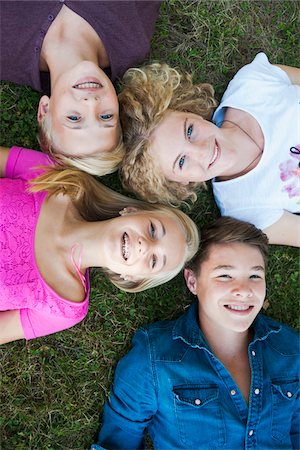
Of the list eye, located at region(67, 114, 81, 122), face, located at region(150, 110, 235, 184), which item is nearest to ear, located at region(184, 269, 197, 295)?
face, located at region(150, 110, 235, 184)

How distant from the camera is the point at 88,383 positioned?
4.14 meters

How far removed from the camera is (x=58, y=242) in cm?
348

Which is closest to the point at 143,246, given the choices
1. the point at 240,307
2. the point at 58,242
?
the point at 58,242

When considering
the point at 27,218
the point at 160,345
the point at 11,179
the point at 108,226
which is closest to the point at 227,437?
the point at 160,345

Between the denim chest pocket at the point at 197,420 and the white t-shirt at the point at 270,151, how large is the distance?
1.33 m

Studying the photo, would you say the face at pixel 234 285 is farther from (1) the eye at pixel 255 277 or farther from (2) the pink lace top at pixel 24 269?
(2) the pink lace top at pixel 24 269

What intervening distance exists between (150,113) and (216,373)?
1908 millimetres

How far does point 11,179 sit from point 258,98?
6.01ft

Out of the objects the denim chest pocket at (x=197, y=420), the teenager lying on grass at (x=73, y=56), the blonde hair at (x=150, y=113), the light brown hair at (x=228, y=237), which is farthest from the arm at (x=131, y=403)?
the teenager lying on grass at (x=73, y=56)

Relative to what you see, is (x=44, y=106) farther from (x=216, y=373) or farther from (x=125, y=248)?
(x=216, y=373)

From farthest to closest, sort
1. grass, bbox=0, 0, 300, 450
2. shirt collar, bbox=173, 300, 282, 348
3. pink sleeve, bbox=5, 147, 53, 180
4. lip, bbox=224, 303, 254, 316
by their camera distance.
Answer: grass, bbox=0, 0, 300, 450 → shirt collar, bbox=173, 300, 282, 348 → lip, bbox=224, 303, 254, 316 → pink sleeve, bbox=5, 147, 53, 180

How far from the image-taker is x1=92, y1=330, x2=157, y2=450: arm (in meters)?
3.81

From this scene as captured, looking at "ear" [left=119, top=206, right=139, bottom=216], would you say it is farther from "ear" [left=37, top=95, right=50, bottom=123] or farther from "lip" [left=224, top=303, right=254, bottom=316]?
"lip" [left=224, top=303, right=254, bottom=316]

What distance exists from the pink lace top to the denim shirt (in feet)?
2.46
